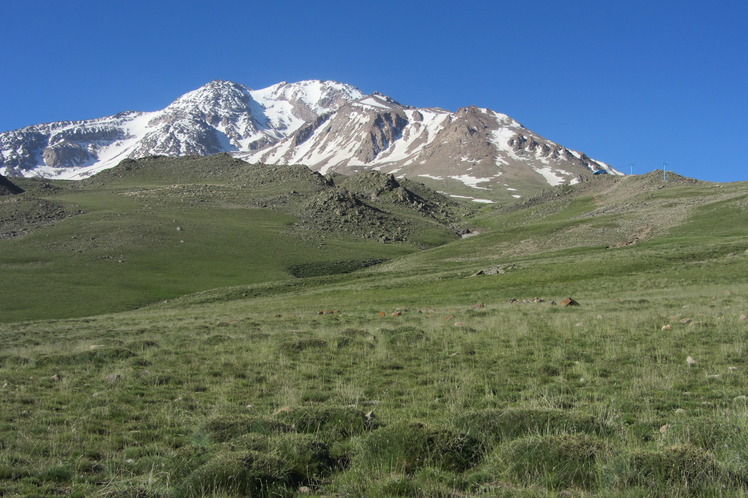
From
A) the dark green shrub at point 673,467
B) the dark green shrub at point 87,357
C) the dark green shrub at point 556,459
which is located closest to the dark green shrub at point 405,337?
the dark green shrub at point 87,357

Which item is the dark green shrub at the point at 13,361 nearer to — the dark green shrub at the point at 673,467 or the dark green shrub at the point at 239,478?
the dark green shrub at the point at 239,478

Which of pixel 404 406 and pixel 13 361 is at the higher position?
pixel 404 406

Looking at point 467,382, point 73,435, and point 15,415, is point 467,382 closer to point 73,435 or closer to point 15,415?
point 73,435

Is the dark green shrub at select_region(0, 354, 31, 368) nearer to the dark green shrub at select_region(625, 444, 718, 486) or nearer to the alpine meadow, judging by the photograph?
the alpine meadow

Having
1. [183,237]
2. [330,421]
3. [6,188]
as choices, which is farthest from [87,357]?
[6,188]

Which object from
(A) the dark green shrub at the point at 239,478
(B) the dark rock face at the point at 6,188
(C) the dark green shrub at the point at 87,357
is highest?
(B) the dark rock face at the point at 6,188

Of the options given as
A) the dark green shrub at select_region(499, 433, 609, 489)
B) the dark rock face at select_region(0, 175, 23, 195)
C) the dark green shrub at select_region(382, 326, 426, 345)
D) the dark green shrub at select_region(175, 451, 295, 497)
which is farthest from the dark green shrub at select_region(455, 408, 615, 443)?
the dark rock face at select_region(0, 175, 23, 195)

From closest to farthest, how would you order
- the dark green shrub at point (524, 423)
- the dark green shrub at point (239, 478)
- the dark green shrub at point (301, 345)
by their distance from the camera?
the dark green shrub at point (239, 478), the dark green shrub at point (524, 423), the dark green shrub at point (301, 345)

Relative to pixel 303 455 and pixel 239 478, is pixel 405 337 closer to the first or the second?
pixel 303 455

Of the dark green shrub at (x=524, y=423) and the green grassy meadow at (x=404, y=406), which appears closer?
the green grassy meadow at (x=404, y=406)

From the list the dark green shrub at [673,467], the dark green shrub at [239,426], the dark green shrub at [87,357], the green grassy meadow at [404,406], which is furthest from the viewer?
the dark green shrub at [87,357]

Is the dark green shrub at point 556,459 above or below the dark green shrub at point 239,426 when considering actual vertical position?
above

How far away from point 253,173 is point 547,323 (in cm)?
14811

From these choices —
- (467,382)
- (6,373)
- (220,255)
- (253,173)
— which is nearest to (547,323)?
(467,382)
